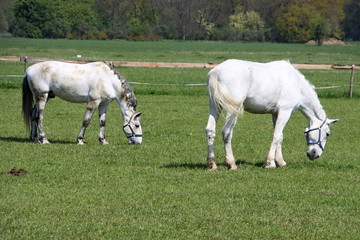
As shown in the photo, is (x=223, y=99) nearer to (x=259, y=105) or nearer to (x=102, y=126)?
(x=259, y=105)

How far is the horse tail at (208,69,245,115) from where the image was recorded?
10.9m

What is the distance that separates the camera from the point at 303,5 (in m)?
146

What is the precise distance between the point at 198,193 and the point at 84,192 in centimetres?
153

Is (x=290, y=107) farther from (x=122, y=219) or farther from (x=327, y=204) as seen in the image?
(x=122, y=219)

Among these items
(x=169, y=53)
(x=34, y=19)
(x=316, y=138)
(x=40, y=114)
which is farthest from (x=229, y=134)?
(x=34, y=19)

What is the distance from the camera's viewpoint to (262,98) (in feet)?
37.6

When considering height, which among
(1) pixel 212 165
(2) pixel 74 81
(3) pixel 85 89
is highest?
(2) pixel 74 81

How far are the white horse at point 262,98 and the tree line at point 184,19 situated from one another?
347 ft

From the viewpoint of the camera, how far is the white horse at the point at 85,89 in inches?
559

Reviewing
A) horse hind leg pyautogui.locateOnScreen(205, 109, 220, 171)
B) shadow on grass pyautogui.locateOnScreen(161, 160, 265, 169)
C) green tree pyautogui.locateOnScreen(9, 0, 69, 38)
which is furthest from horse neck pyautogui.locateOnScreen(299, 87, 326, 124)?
green tree pyautogui.locateOnScreen(9, 0, 69, 38)

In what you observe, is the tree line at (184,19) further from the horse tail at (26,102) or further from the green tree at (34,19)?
the horse tail at (26,102)

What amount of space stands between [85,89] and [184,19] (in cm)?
12380

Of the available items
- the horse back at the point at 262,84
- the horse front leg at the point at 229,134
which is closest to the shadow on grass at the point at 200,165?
the horse front leg at the point at 229,134

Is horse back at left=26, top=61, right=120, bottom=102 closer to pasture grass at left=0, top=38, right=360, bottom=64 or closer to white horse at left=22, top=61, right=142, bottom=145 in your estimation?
white horse at left=22, top=61, right=142, bottom=145
